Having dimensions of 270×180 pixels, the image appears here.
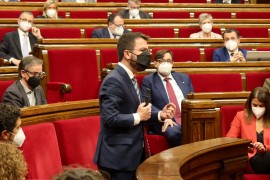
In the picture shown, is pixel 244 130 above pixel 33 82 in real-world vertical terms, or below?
below

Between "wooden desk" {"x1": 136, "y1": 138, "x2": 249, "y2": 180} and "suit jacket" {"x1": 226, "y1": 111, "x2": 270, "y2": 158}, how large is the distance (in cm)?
36

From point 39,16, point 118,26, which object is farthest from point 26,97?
point 39,16

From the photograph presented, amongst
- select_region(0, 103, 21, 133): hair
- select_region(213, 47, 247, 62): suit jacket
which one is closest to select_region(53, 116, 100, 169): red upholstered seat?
select_region(0, 103, 21, 133): hair

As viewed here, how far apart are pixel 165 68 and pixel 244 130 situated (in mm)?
381

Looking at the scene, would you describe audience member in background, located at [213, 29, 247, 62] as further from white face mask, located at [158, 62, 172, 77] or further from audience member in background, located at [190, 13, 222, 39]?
white face mask, located at [158, 62, 172, 77]

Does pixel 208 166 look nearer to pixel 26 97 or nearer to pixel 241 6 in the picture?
pixel 26 97

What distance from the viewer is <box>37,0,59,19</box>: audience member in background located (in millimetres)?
3305

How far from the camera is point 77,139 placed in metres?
1.87

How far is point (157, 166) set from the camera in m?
1.35

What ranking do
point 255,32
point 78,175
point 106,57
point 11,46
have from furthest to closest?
point 255,32 → point 11,46 → point 106,57 → point 78,175

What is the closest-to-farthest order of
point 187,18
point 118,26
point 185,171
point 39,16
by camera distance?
1. point 185,171
2. point 118,26
3. point 39,16
4. point 187,18

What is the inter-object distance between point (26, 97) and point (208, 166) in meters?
0.73

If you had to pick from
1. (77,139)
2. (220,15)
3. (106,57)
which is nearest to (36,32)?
(106,57)

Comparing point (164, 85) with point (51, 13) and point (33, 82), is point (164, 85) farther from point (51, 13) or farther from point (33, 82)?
point (51, 13)
